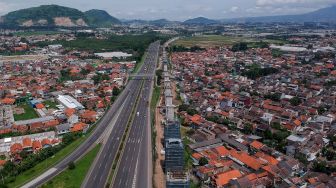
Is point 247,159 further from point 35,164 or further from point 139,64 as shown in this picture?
point 139,64

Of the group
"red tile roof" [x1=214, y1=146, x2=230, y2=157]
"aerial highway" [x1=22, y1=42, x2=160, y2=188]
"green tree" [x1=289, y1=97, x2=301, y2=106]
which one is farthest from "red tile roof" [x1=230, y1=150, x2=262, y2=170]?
"green tree" [x1=289, y1=97, x2=301, y2=106]

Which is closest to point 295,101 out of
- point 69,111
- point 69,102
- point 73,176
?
point 69,111

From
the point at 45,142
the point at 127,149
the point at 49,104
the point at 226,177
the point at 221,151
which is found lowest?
the point at 226,177

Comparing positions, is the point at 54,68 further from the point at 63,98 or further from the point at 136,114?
the point at 136,114

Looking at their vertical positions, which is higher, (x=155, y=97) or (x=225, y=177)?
(x=155, y=97)

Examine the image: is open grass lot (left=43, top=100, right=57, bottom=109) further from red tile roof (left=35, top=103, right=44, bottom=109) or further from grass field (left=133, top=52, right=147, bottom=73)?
grass field (left=133, top=52, right=147, bottom=73)

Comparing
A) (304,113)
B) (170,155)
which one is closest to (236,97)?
(304,113)
